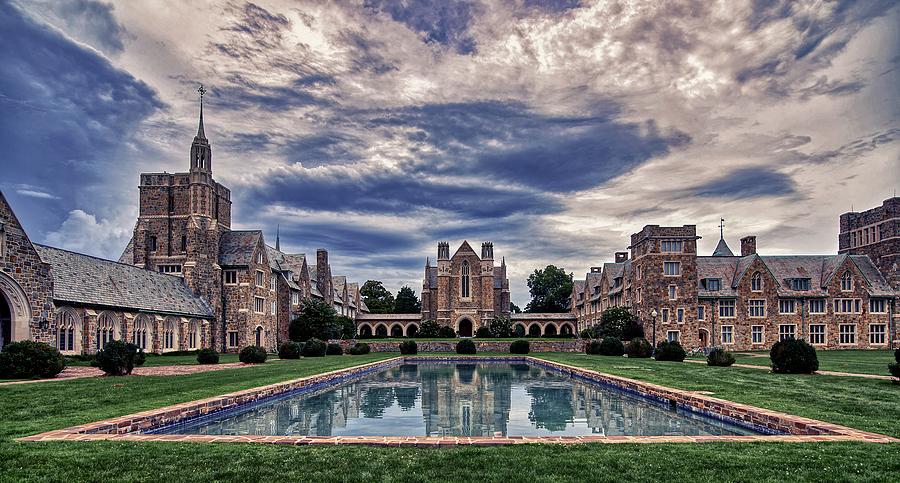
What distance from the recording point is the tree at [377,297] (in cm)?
10413

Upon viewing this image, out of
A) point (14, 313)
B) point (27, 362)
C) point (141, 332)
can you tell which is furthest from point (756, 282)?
point (14, 313)

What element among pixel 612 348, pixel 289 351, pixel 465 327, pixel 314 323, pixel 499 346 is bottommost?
pixel 465 327

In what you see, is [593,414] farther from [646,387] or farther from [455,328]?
[455,328]

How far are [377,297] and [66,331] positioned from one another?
7711cm

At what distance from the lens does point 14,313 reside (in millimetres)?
26391

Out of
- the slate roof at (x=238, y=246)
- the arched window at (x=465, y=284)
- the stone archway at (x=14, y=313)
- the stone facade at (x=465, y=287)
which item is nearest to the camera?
the stone archway at (x=14, y=313)

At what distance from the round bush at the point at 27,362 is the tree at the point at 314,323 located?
3520 cm

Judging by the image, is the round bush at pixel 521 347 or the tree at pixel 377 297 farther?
the tree at pixel 377 297

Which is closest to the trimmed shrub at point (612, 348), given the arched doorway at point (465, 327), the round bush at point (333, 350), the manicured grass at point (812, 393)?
the manicured grass at point (812, 393)

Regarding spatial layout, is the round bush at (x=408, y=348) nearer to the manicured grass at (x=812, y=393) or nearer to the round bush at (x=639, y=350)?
the round bush at (x=639, y=350)

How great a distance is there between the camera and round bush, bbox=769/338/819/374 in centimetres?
2233

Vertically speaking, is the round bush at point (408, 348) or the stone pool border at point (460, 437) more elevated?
the stone pool border at point (460, 437)

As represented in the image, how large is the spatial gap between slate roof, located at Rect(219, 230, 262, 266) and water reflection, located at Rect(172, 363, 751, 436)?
3187 centimetres

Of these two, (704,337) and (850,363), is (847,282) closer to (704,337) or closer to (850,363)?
(704,337)
